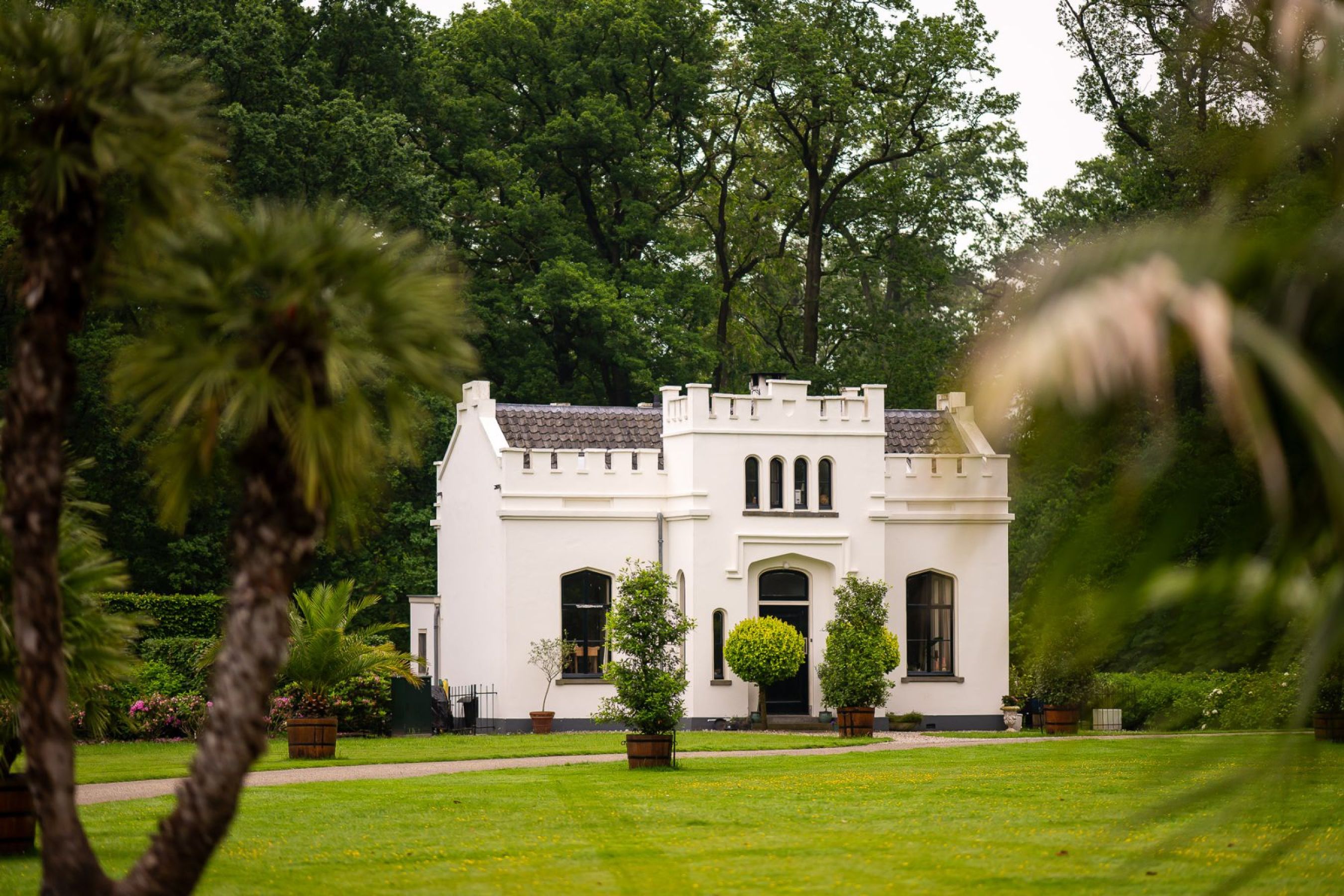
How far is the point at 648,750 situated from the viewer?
2108cm

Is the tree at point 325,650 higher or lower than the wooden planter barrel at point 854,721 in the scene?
higher

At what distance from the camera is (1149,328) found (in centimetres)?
143

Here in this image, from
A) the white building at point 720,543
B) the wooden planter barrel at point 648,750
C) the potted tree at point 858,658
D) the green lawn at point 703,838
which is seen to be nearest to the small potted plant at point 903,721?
the white building at point 720,543

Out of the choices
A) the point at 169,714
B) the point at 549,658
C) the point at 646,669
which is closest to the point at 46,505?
the point at 646,669

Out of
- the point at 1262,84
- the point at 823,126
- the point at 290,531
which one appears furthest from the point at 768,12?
the point at 1262,84

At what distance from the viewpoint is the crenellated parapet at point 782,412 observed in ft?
105

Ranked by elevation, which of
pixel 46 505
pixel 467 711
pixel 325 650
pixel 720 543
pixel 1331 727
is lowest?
pixel 467 711

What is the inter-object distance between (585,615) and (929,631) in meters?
6.86

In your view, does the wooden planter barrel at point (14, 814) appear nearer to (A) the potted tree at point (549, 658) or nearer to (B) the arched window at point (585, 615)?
(A) the potted tree at point (549, 658)

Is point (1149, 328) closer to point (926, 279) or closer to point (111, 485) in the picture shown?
point (111, 485)

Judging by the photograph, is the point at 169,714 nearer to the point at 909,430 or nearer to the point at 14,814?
the point at 14,814

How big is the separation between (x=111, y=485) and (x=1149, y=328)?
32126mm

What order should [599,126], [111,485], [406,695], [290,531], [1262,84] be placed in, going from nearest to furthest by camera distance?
[1262,84]
[290,531]
[406,695]
[111,485]
[599,126]

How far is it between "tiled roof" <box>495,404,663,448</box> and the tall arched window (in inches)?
103
